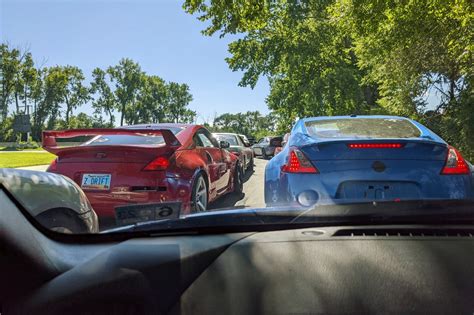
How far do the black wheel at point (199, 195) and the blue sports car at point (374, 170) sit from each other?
172 centimetres

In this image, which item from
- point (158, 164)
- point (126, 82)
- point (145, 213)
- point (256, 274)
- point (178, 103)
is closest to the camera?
point (256, 274)

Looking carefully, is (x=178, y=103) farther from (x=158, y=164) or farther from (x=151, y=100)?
(x=158, y=164)

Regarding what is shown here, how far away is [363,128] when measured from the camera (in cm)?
397

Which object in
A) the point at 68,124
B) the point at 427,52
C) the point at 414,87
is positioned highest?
the point at 427,52

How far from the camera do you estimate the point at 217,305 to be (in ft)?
4.65

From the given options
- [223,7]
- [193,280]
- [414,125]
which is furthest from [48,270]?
[223,7]

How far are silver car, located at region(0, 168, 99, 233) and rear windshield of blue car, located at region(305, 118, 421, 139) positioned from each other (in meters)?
2.30

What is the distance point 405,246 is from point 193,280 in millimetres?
907

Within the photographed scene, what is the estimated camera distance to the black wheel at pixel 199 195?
5.10 m

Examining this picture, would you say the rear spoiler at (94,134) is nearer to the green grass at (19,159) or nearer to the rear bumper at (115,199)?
the green grass at (19,159)

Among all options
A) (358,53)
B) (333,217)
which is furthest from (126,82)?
(333,217)

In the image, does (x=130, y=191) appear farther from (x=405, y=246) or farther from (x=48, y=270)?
(x=405, y=246)

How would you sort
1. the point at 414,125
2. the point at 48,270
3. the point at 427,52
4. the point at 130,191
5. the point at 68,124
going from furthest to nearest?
the point at 68,124
the point at 427,52
the point at 130,191
the point at 414,125
the point at 48,270

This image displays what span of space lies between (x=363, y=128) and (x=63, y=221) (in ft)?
9.75
